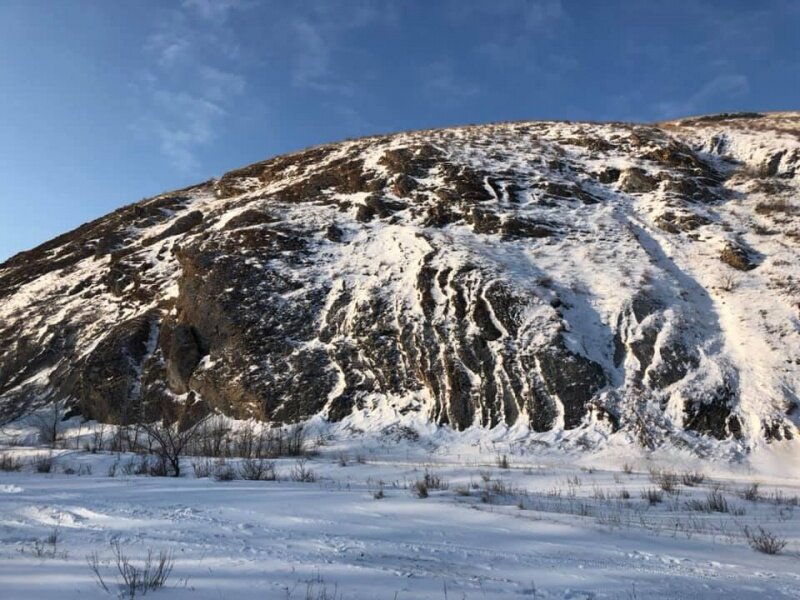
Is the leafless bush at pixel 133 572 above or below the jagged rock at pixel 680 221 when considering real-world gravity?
below

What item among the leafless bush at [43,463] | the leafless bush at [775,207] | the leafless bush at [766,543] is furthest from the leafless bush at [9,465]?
the leafless bush at [775,207]

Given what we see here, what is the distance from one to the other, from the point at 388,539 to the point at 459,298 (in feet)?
50.8

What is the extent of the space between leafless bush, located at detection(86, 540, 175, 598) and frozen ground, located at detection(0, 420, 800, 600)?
7 centimetres

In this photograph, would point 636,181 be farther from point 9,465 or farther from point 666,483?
point 9,465

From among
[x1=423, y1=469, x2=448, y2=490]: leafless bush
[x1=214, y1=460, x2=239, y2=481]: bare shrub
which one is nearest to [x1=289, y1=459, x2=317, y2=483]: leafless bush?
[x1=214, y1=460, x2=239, y2=481]: bare shrub

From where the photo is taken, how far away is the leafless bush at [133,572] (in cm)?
355

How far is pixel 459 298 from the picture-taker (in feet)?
67.2

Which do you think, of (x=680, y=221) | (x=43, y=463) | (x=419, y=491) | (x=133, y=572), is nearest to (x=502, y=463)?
(x=419, y=491)

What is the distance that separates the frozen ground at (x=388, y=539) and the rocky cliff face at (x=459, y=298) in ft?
25.2

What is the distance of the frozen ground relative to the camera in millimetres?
3986

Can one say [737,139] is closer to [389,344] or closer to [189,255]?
[389,344]

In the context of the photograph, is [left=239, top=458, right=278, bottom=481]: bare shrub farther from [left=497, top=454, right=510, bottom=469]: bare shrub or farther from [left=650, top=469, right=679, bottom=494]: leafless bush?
[left=650, top=469, right=679, bottom=494]: leafless bush

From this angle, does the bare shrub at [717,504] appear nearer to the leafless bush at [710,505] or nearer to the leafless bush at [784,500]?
the leafless bush at [710,505]

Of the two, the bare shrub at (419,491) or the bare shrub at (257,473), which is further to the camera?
the bare shrub at (257,473)
